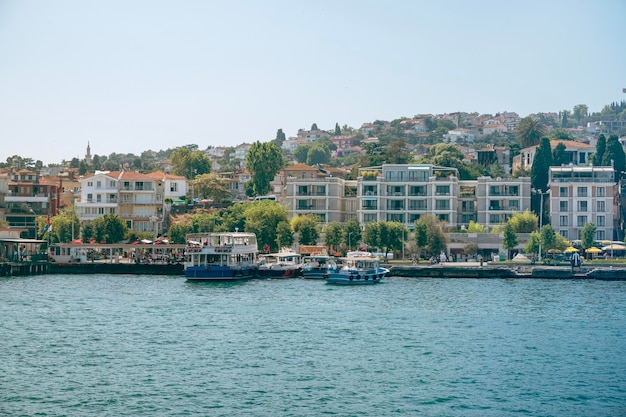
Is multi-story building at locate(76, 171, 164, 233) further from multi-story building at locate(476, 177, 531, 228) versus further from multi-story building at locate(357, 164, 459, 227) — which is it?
multi-story building at locate(476, 177, 531, 228)

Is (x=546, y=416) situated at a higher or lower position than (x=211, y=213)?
lower

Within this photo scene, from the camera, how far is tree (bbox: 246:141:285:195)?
151m

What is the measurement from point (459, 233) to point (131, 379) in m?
76.8

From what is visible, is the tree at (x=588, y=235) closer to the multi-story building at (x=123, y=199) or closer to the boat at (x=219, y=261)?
the boat at (x=219, y=261)

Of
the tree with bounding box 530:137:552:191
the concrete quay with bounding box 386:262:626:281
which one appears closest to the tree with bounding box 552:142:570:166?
the tree with bounding box 530:137:552:191

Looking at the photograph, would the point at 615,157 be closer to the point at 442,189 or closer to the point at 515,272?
the point at 442,189

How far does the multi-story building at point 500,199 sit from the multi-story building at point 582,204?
11.4ft

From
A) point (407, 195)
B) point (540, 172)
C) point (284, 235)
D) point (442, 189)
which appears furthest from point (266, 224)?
point (540, 172)

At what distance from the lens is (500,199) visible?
12112 cm

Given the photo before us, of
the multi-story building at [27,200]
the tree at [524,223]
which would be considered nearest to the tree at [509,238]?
the tree at [524,223]

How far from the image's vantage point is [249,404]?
37.1m

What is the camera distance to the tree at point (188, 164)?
170250 millimetres

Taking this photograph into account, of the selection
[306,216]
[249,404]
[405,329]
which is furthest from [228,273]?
[249,404]

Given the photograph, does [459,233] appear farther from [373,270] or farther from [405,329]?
[405,329]
